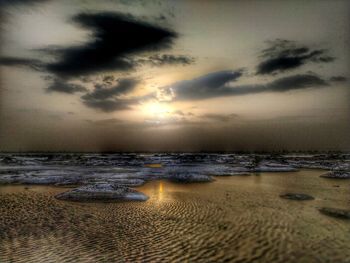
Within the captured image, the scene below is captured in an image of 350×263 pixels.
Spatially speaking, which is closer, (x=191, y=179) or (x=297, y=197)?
(x=297, y=197)

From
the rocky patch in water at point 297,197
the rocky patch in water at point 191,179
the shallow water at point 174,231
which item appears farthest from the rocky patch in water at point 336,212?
the rocky patch in water at point 191,179

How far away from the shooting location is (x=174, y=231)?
1411 cm

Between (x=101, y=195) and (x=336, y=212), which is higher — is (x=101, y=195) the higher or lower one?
the higher one

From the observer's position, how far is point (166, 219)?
16.6 meters

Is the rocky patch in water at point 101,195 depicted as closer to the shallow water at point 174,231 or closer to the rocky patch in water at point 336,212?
the shallow water at point 174,231

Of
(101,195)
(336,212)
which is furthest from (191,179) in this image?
(336,212)

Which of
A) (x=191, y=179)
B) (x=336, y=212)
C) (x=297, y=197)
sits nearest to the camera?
(x=336, y=212)

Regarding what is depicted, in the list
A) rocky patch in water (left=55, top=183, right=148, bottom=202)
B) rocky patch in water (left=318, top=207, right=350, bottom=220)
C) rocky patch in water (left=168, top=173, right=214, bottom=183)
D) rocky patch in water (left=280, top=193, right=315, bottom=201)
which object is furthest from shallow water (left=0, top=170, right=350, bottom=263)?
rocky patch in water (left=168, top=173, right=214, bottom=183)

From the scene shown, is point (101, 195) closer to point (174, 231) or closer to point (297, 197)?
point (174, 231)

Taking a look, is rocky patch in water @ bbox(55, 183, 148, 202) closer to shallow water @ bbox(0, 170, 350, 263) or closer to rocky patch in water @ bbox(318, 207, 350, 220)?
shallow water @ bbox(0, 170, 350, 263)

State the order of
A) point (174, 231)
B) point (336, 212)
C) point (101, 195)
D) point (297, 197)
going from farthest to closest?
point (297, 197) < point (101, 195) < point (336, 212) < point (174, 231)

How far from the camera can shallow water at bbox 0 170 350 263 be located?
11.0m

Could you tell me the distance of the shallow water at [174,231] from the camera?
10984 millimetres

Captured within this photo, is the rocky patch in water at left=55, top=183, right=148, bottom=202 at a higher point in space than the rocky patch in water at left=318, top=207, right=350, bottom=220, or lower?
higher
